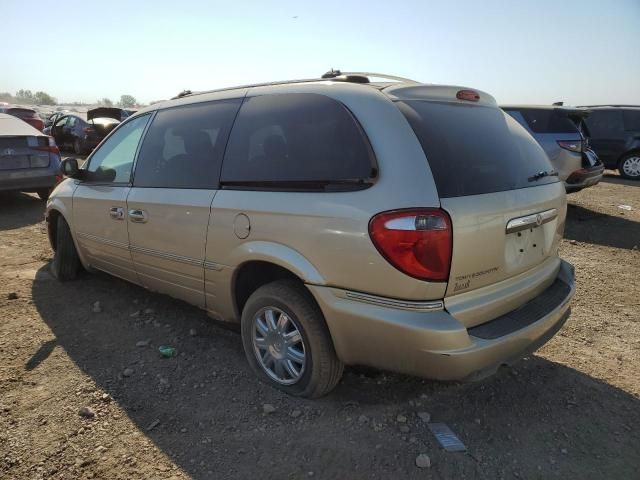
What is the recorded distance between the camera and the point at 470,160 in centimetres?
241

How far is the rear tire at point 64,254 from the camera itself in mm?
4621

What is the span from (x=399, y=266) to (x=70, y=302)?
11.2ft

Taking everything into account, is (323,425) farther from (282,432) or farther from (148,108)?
(148,108)

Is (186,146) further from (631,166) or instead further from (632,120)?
(631,166)

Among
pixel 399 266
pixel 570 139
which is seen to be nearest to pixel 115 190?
pixel 399 266

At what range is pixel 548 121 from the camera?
821 cm

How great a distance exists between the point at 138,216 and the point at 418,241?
2.27m

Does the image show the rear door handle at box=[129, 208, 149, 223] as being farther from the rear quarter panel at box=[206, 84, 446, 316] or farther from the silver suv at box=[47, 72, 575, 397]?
the rear quarter panel at box=[206, 84, 446, 316]

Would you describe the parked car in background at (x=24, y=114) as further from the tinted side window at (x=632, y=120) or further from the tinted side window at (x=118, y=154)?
the tinted side window at (x=632, y=120)

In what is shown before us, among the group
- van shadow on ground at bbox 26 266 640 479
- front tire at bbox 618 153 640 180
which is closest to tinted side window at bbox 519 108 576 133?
front tire at bbox 618 153 640 180

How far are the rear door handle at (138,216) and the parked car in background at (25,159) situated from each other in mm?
5326

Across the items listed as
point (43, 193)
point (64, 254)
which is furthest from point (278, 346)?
point (43, 193)

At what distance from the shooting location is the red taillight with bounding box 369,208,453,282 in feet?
6.97

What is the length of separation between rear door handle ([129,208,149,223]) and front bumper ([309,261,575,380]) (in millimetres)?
1628
